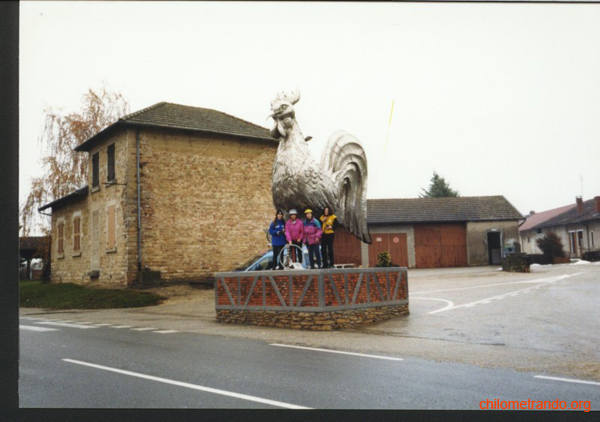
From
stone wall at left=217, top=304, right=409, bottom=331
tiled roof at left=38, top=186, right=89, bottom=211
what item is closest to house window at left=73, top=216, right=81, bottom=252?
tiled roof at left=38, top=186, right=89, bottom=211

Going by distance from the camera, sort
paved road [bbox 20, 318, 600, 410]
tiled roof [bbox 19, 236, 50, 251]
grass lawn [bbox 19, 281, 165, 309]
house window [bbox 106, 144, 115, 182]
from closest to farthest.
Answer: paved road [bbox 20, 318, 600, 410]
grass lawn [bbox 19, 281, 165, 309]
house window [bbox 106, 144, 115, 182]
tiled roof [bbox 19, 236, 50, 251]

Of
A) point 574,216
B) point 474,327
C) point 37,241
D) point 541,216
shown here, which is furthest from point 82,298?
point 541,216

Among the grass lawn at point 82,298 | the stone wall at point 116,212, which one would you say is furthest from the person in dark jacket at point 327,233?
the stone wall at point 116,212

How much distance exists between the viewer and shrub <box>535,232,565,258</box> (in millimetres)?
30328

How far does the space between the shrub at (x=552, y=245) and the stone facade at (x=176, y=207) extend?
49.8 feet

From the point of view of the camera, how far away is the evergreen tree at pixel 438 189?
48.0m

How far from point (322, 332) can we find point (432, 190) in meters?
39.1

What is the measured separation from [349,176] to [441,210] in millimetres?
24159

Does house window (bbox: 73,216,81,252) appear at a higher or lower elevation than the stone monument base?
higher

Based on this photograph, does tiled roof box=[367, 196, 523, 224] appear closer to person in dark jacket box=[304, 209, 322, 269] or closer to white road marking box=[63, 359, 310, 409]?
person in dark jacket box=[304, 209, 322, 269]

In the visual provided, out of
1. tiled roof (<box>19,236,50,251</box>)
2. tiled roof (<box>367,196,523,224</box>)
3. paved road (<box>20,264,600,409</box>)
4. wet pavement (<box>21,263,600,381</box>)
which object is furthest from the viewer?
tiled roof (<box>367,196,523,224</box>)

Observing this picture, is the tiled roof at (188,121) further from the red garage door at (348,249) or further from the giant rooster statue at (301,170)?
the giant rooster statue at (301,170)

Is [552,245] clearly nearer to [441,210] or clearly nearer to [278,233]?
[441,210]

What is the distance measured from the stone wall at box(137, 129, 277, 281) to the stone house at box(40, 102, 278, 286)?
0.04m
